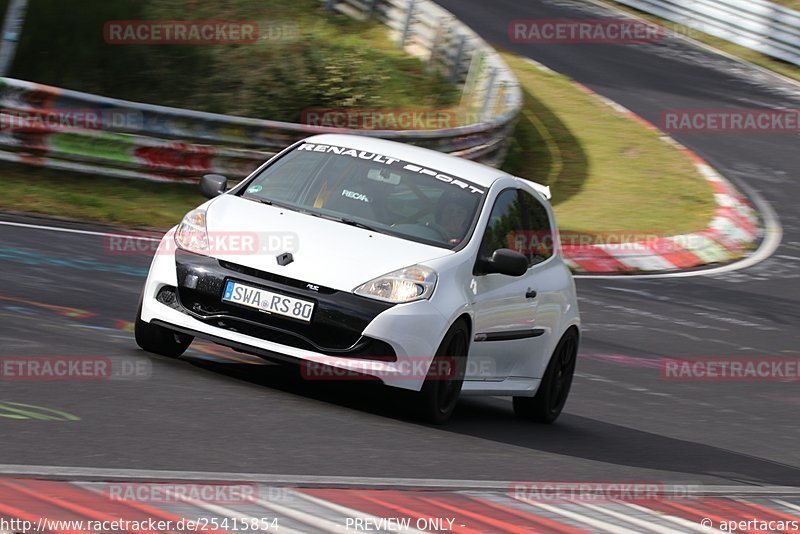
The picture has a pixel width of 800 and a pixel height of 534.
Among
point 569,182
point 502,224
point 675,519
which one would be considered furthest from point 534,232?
point 569,182

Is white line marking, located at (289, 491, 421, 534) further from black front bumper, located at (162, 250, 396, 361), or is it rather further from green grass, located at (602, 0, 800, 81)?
green grass, located at (602, 0, 800, 81)

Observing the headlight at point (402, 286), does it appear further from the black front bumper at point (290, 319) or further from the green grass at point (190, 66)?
the green grass at point (190, 66)

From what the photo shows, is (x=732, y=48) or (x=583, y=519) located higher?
(x=583, y=519)

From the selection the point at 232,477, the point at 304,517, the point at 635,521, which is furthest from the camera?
the point at 635,521

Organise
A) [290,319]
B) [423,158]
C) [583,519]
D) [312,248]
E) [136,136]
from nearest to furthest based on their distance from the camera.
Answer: [583,519]
[290,319]
[312,248]
[423,158]
[136,136]

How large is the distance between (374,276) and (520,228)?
168cm

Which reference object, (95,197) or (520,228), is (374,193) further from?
(95,197)

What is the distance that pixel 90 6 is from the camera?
1927 centimetres

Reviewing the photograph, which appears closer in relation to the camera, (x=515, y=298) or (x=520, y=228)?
(x=515, y=298)

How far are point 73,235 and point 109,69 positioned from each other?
673cm

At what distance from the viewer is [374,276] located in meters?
7.23

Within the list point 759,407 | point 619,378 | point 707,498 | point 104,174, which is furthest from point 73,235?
point 707,498

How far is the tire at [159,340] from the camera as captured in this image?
784cm

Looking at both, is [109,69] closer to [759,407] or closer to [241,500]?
[759,407]
